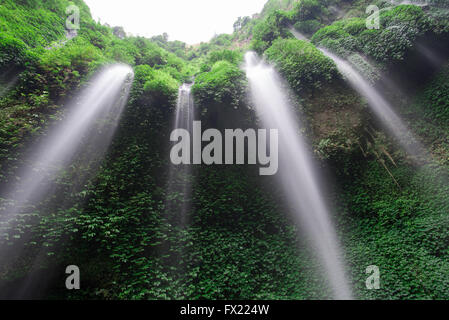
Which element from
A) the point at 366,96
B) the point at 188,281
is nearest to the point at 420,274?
the point at 188,281

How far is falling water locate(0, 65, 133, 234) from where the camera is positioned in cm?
447

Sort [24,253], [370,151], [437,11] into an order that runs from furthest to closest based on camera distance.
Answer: [437,11]
[370,151]
[24,253]

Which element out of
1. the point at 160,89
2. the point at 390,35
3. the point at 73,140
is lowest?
the point at 73,140

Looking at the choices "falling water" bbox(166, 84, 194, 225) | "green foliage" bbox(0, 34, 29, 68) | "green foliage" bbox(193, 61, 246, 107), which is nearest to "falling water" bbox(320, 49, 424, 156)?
"green foliage" bbox(193, 61, 246, 107)

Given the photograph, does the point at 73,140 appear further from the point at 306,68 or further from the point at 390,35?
the point at 390,35

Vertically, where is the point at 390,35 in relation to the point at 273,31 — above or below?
below

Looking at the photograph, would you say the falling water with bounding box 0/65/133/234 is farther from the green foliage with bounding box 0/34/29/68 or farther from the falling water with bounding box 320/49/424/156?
the falling water with bounding box 320/49/424/156

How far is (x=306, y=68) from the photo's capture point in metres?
8.86

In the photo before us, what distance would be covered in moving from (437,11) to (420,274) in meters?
12.0

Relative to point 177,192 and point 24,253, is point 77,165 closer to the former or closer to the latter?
point 24,253

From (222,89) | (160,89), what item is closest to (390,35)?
(222,89)

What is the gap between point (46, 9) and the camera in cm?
1020

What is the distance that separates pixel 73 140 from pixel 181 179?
3777mm

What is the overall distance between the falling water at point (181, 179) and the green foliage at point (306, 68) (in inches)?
208
